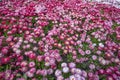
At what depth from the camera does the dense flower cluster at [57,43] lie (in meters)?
3.83

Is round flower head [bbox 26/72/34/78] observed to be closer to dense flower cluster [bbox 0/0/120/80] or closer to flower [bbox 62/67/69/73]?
dense flower cluster [bbox 0/0/120/80]

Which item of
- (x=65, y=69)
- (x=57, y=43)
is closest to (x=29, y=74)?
(x=65, y=69)

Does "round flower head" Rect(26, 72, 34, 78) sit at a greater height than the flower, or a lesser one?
greater

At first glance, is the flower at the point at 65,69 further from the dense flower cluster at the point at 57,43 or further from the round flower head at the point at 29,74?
the round flower head at the point at 29,74

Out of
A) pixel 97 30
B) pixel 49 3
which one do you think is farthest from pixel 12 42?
pixel 49 3

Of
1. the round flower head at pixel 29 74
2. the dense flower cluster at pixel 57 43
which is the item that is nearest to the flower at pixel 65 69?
the dense flower cluster at pixel 57 43

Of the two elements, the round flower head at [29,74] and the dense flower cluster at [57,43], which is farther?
the dense flower cluster at [57,43]

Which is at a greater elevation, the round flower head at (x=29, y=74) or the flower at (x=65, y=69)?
the round flower head at (x=29, y=74)

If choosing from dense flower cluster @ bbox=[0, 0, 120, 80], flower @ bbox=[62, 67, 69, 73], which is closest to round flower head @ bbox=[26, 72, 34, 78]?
dense flower cluster @ bbox=[0, 0, 120, 80]

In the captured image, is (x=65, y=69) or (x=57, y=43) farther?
(x=57, y=43)

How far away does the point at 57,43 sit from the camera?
451 centimetres

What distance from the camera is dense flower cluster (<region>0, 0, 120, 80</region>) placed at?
383 cm

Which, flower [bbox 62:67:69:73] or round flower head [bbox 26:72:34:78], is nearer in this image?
round flower head [bbox 26:72:34:78]

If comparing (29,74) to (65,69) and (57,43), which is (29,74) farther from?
(57,43)
